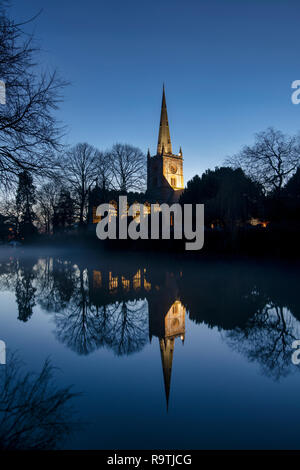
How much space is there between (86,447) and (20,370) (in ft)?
5.29

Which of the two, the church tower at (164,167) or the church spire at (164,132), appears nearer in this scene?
the church tower at (164,167)

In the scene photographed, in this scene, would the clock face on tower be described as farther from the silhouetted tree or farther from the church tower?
the silhouetted tree

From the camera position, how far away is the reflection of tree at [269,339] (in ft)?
11.0

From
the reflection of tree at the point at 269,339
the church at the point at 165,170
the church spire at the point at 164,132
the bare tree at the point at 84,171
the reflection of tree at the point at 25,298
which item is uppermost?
the church spire at the point at 164,132

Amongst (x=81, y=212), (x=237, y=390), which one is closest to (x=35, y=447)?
(x=237, y=390)

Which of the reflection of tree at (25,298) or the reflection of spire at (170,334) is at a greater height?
the reflection of tree at (25,298)

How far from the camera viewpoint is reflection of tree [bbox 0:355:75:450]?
2.00m

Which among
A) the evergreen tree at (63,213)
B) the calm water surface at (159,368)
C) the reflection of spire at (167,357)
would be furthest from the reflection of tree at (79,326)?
the evergreen tree at (63,213)

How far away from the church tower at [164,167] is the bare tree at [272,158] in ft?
147

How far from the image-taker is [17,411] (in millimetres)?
2316

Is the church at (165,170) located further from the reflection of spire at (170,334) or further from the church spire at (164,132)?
the reflection of spire at (170,334)

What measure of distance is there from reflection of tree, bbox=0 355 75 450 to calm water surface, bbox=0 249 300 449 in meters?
0.01

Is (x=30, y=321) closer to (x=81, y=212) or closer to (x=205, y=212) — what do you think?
(x=205, y=212)
